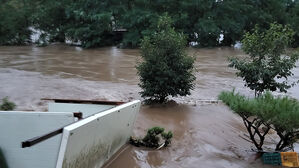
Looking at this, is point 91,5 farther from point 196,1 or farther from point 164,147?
point 164,147

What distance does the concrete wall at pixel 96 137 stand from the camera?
10.1ft

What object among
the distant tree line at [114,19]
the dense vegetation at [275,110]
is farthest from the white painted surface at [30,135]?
the distant tree line at [114,19]

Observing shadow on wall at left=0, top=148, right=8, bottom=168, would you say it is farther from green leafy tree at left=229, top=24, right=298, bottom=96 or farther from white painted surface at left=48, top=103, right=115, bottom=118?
green leafy tree at left=229, top=24, right=298, bottom=96

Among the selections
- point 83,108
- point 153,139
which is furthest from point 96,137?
point 153,139

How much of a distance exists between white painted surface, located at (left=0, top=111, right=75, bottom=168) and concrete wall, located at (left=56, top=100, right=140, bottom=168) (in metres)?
0.41

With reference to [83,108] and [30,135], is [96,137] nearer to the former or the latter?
[30,135]

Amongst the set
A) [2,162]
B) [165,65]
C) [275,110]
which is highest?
[165,65]

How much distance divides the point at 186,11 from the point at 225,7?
3.10 m

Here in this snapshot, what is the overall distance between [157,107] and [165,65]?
1.04m

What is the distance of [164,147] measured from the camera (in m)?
5.11

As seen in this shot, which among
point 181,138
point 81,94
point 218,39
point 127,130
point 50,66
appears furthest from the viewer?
point 218,39

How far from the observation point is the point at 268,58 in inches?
300

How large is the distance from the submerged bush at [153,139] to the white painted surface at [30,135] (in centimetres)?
148

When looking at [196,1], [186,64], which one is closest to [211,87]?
[186,64]
